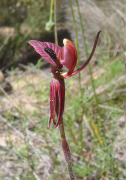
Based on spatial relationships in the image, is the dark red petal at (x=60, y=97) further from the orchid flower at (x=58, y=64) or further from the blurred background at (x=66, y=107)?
the blurred background at (x=66, y=107)

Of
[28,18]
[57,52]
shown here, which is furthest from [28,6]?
[57,52]

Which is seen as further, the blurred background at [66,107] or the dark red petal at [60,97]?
the blurred background at [66,107]

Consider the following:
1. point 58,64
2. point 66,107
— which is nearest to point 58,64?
point 58,64

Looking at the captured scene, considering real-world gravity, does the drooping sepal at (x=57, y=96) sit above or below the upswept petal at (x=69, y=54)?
below

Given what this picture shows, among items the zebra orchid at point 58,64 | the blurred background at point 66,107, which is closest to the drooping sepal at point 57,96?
the zebra orchid at point 58,64

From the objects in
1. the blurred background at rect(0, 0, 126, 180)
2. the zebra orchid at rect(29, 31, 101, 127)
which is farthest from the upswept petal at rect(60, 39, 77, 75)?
the blurred background at rect(0, 0, 126, 180)

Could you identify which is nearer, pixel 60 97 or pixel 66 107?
pixel 60 97

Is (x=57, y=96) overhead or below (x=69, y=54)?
below

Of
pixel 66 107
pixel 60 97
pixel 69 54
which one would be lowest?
pixel 66 107

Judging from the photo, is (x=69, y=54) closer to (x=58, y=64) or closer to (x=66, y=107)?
(x=58, y=64)
